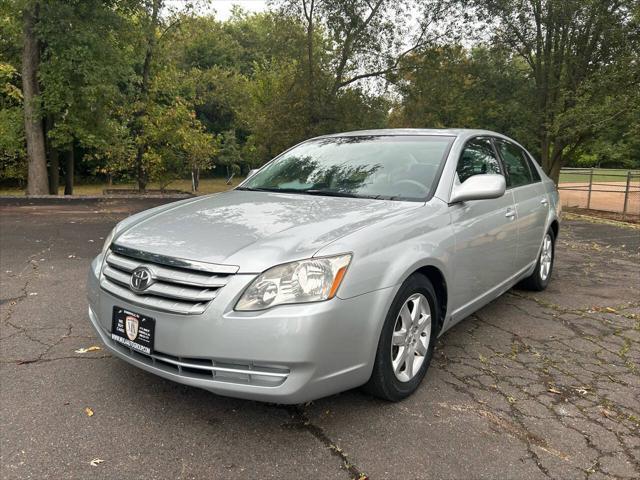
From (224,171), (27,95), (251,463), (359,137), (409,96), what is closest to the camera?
(251,463)

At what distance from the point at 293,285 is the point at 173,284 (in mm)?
606

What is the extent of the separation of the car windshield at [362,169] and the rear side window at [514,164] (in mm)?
895

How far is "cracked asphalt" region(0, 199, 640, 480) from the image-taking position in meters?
2.37

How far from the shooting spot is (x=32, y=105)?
13703 millimetres

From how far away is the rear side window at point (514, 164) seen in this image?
449cm

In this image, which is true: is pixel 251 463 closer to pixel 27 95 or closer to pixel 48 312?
pixel 48 312

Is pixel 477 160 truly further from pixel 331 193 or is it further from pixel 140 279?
pixel 140 279

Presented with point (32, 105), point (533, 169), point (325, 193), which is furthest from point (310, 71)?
point (325, 193)

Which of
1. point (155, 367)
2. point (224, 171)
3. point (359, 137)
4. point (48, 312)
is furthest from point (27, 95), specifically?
point (224, 171)

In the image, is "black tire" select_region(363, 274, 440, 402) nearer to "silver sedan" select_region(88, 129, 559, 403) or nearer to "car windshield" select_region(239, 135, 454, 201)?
"silver sedan" select_region(88, 129, 559, 403)

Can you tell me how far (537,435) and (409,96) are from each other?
56.4ft

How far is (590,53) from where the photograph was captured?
14.7 meters

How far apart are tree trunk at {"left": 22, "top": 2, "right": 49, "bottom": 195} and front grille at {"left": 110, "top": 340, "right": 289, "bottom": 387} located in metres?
13.7

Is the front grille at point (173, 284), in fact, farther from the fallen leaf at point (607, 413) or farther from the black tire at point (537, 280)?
the black tire at point (537, 280)
